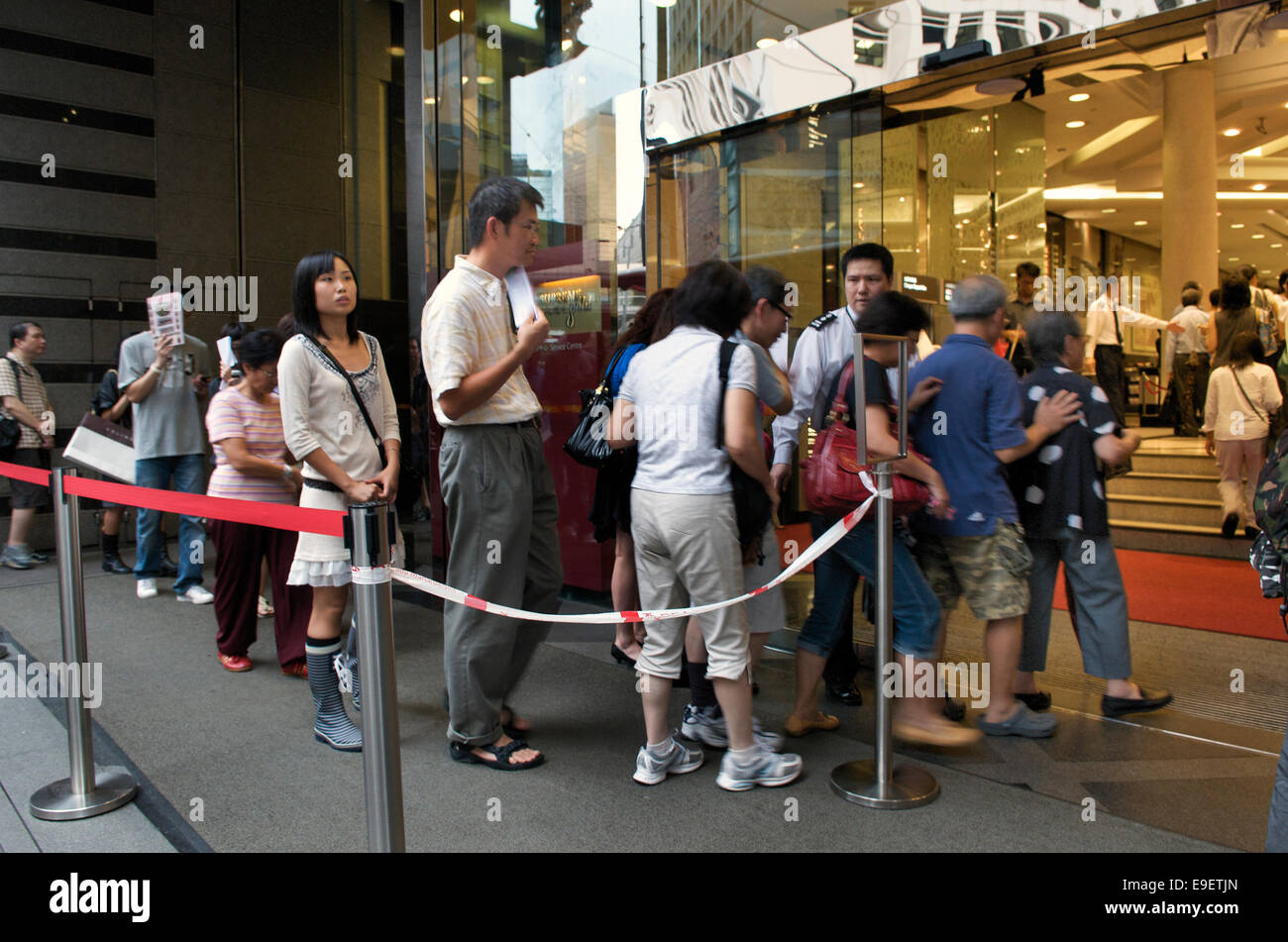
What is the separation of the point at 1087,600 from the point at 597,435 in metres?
1.84

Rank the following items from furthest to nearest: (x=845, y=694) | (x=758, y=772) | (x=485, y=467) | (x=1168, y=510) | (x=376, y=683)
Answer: (x=1168, y=510)
(x=845, y=694)
(x=485, y=467)
(x=758, y=772)
(x=376, y=683)

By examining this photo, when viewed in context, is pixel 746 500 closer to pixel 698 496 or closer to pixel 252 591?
pixel 698 496

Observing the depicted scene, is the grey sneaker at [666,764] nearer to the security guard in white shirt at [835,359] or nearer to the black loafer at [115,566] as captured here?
the security guard in white shirt at [835,359]

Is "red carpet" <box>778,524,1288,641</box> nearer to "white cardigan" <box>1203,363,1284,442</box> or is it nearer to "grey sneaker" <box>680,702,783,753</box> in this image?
"white cardigan" <box>1203,363,1284,442</box>

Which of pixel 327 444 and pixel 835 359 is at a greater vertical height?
pixel 835 359

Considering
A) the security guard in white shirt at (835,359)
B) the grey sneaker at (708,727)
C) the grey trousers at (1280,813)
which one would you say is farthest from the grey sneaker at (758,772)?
the grey trousers at (1280,813)

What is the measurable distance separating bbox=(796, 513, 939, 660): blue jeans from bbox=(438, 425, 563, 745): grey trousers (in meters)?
0.99

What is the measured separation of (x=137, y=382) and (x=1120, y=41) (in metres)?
5.50

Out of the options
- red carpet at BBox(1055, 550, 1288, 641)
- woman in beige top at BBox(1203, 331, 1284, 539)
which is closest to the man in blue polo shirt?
red carpet at BBox(1055, 550, 1288, 641)

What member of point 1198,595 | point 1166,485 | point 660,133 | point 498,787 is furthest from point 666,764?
point 1166,485

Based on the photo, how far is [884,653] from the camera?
8.14 feet
